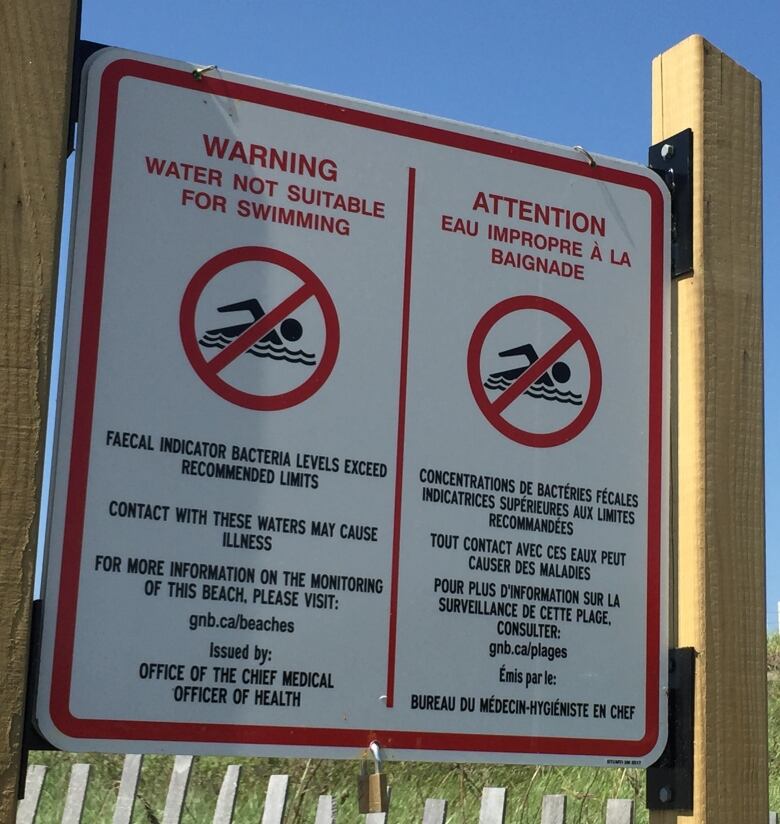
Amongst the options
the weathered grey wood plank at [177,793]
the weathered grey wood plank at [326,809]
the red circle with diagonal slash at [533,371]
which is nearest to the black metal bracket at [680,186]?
the red circle with diagonal slash at [533,371]

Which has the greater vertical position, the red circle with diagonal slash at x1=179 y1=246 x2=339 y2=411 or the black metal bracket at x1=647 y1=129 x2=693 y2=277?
the black metal bracket at x1=647 y1=129 x2=693 y2=277

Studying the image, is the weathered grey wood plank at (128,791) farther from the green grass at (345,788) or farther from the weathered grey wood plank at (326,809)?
the weathered grey wood plank at (326,809)

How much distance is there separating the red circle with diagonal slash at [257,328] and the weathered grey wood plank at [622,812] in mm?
2438

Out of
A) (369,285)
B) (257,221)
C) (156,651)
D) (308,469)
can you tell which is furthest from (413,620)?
(257,221)

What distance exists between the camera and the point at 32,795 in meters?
5.14

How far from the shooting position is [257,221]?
86.2 inches

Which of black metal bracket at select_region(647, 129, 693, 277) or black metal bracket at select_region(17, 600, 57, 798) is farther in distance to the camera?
black metal bracket at select_region(647, 129, 693, 277)

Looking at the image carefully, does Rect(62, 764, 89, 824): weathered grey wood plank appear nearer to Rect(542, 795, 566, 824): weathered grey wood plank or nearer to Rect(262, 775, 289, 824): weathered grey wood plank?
Rect(262, 775, 289, 824): weathered grey wood plank

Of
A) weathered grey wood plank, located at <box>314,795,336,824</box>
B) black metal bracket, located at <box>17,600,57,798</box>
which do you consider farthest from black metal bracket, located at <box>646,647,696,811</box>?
weathered grey wood plank, located at <box>314,795,336,824</box>

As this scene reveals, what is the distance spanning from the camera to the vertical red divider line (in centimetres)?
214

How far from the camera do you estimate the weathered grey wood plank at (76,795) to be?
4.87m

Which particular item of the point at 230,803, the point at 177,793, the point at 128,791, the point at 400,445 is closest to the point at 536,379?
the point at 400,445

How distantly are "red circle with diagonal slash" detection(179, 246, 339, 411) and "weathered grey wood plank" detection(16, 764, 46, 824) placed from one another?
347 cm

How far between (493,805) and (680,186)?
229 centimetres
